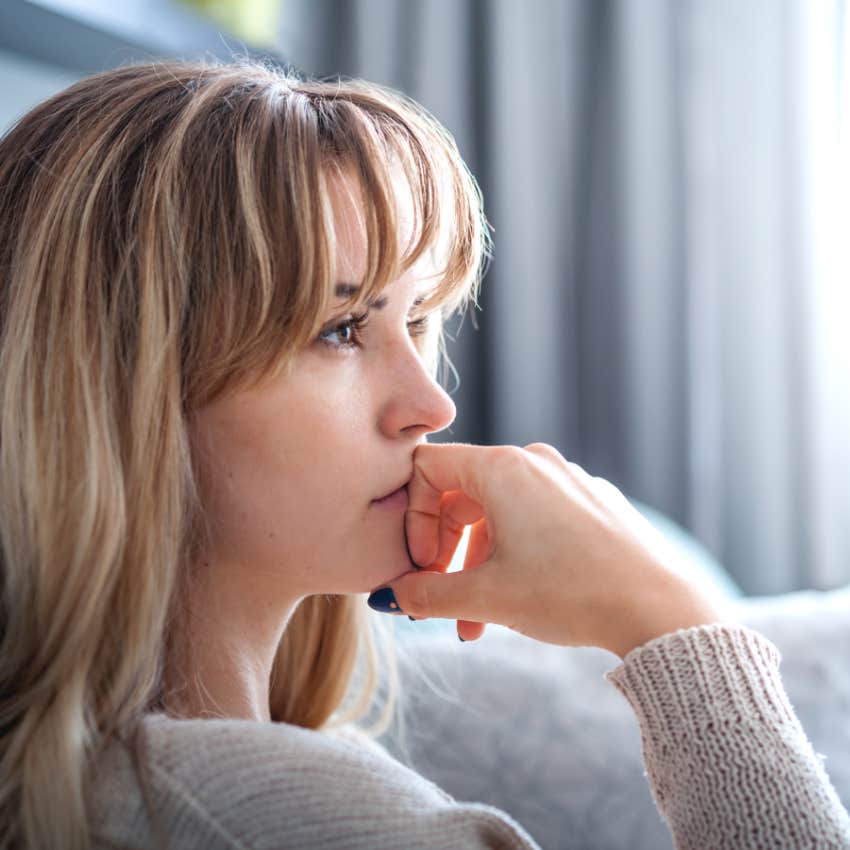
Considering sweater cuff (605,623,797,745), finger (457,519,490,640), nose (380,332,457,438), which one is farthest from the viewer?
finger (457,519,490,640)

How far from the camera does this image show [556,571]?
2.64 ft

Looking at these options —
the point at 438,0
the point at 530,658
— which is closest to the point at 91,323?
the point at 530,658

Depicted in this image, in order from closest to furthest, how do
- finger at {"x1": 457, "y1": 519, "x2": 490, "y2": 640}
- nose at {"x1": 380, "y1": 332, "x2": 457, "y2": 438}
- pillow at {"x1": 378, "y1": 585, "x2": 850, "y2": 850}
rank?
nose at {"x1": 380, "y1": 332, "x2": 457, "y2": 438} < finger at {"x1": 457, "y1": 519, "x2": 490, "y2": 640} < pillow at {"x1": 378, "y1": 585, "x2": 850, "y2": 850}

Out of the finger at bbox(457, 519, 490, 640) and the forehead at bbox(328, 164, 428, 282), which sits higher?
the forehead at bbox(328, 164, 428, 282)

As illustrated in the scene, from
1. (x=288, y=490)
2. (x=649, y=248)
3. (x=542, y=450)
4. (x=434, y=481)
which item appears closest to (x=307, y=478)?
(x=288, y=490)

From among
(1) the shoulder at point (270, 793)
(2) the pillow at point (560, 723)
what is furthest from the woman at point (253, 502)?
(2) the pillow at point (560, 723)

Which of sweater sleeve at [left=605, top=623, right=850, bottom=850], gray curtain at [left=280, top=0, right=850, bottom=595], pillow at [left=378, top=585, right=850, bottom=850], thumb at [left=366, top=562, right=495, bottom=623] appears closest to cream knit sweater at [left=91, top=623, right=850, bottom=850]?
sweater sleeve at [left=605, top=623, right=850, bottom=850]

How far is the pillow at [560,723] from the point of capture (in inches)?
42.6

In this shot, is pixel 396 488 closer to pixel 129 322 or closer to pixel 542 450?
pixel 542 450

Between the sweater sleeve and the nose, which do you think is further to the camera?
the nose

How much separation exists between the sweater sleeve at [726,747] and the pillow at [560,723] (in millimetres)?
359

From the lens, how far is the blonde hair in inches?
27.1

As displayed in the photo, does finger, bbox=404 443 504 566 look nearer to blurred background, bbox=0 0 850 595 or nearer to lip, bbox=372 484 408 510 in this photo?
lip, bbox=372 484 408 510

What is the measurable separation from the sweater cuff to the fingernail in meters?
0.23
